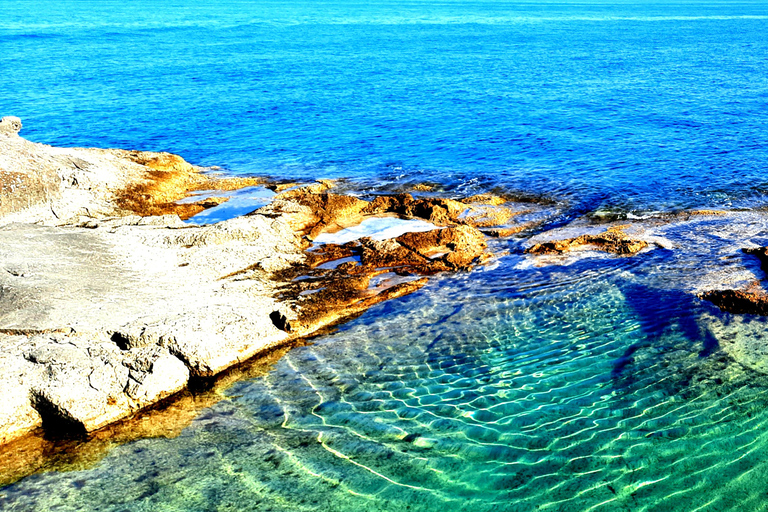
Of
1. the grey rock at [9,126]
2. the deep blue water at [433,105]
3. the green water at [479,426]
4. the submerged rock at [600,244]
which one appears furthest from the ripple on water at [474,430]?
the grey rock at [9,126]

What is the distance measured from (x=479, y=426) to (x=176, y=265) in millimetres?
6007

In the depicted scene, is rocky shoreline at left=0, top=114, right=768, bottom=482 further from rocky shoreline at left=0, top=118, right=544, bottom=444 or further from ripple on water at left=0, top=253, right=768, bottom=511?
ripple on water at left=0, top=253, right=768, bottom=511

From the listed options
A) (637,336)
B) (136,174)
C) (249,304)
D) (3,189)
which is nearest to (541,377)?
(637,336)

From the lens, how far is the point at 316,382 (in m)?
7.45

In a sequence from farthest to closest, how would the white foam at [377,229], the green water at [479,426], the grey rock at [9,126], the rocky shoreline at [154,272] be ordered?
the grey rock at [9,126]
the white foam at [377,229]
the rocky shoreline at [154,272]
the green water at [479,426]

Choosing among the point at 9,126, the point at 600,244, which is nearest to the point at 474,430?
the point at 600,244

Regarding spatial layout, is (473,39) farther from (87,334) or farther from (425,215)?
(87,334)

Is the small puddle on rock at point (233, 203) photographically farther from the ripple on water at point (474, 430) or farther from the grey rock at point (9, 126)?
the ripple on water at point (474, 430)

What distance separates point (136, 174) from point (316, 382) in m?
10.8

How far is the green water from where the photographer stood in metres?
5.48

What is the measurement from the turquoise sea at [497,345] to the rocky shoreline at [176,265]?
57 centimetres

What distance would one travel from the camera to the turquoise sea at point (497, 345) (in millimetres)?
5617

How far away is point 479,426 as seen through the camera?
6.45 m

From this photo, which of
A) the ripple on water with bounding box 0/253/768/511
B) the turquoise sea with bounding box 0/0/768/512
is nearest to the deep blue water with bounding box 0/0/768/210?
the turquoise sea with bounding box 0/0/768/512
